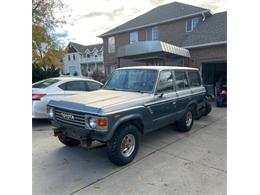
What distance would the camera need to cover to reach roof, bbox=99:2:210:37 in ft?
62.1

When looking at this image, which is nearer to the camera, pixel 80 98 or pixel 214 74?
pixel 80 98

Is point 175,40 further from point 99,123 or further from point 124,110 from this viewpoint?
point 99,123

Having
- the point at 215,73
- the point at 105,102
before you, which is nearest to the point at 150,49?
the point at 215,73

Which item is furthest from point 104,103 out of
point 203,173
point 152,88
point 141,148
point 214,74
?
point 214,74

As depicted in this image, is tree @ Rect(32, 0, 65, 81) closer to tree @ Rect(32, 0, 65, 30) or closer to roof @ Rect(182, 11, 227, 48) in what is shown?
tree @ Rect(32, 0, 65, 30)

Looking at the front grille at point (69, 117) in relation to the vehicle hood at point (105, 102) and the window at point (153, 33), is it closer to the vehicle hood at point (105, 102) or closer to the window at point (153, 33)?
the vehicle hood at point (105, 102)

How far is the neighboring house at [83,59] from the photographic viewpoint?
4662cm

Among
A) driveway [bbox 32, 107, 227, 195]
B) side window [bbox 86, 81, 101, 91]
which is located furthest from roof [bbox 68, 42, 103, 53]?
driveway [bbox 32, 107, 227, 195]

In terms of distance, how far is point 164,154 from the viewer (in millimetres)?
4684

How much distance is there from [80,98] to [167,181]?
228cm

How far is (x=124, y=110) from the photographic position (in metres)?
3.97

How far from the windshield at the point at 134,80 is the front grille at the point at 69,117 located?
1505mm
